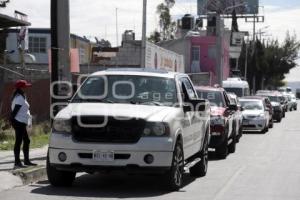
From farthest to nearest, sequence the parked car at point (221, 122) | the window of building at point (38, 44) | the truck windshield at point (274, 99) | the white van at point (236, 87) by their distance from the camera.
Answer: the window of building at point (38, 44) < the truck windshield at point (274, 99) < the white van at point (236, 87) < the parked car at point (221, 122)

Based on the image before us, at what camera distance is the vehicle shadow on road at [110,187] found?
1094cm

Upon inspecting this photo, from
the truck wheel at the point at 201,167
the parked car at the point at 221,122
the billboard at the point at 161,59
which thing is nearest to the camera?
the truck wheel at the point at 201,167

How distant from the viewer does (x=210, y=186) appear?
12.4m

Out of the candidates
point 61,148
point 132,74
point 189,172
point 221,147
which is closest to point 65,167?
point 61,148

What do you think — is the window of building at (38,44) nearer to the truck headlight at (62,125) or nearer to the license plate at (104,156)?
the truck headlight at (62,125)

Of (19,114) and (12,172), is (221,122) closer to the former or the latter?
(19,114)

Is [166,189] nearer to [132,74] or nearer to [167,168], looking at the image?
[167,168]

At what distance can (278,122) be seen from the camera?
42.1 meters

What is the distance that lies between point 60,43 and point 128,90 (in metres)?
4.07

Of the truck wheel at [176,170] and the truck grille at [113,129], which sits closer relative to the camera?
the truck grille at [113,129]

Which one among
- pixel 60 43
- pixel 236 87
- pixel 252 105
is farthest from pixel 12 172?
pixel 236 87

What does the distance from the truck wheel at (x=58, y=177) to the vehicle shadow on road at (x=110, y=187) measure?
0.35 feet

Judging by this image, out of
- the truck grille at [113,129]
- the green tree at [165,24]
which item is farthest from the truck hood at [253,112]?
the green tree at [165,24]

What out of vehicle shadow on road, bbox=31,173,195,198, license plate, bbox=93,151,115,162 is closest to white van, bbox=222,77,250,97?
vehicle shadow on road, bbox=31,173,195,198
